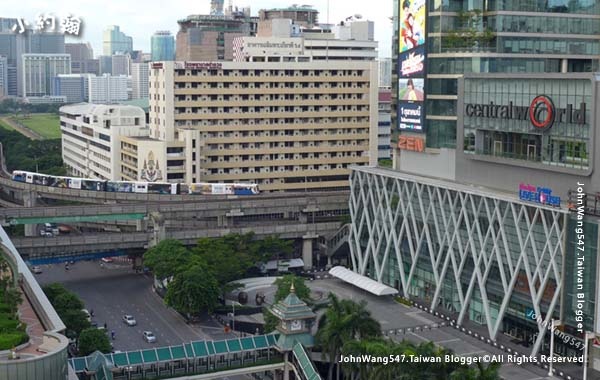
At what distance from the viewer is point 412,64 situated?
71250 mm

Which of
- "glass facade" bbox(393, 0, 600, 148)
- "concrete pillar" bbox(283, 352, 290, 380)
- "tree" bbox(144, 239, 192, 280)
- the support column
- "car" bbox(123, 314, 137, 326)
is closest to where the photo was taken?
"concrete pillar" bbox(283, 352, 290, 380)

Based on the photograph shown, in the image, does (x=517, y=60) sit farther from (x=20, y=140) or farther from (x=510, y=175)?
(x=20, y=140)

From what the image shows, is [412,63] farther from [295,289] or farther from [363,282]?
[295,289]

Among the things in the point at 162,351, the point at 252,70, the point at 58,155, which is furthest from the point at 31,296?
the point at 58,155

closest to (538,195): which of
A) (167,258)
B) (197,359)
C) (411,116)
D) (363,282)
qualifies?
(411,116)

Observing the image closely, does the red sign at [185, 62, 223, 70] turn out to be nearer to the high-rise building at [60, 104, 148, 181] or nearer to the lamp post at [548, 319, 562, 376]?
the high-rise building at [60, 104, 148, 181]

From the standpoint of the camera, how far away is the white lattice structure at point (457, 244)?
54.2 m

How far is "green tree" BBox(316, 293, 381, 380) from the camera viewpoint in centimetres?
5059

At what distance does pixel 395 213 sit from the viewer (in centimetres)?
7075

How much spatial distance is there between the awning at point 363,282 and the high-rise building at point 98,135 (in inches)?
1699

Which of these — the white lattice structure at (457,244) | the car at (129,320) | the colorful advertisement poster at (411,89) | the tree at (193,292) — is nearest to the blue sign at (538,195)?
the white lattice structure at (457,244)

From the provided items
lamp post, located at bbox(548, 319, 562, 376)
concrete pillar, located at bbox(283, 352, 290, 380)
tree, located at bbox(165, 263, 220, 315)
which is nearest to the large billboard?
tree, located at bbox(165, 263, 220, 315)

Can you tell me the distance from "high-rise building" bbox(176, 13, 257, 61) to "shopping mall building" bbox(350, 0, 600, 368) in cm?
11512

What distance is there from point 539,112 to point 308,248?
35799mm
